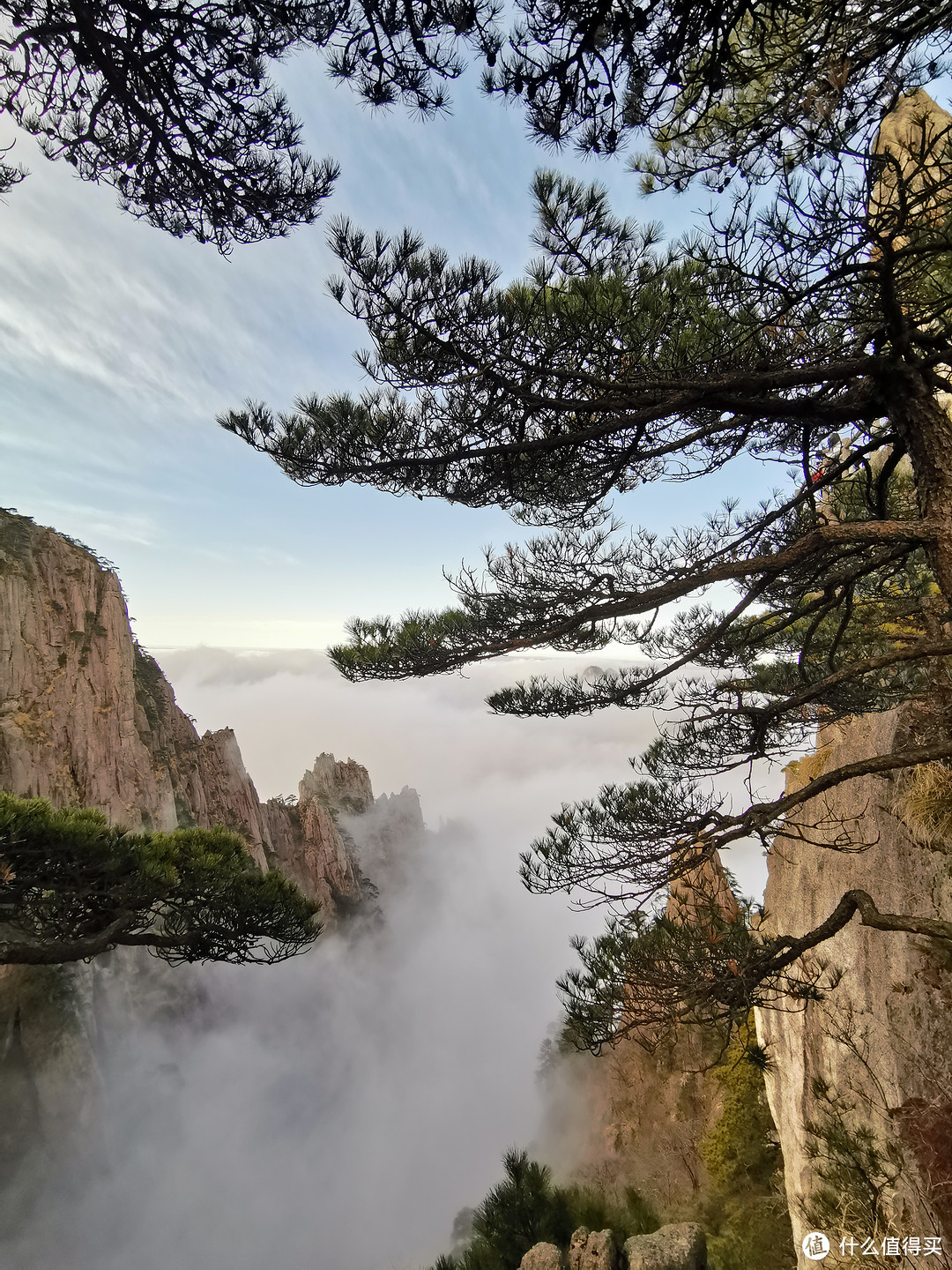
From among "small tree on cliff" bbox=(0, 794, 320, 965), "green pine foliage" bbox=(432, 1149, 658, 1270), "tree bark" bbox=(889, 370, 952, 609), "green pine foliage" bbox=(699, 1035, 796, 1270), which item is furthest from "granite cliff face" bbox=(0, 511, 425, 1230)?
"green pine foliage" bbox=(699, 1035, 796, 1270)

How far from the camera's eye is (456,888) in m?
42.0

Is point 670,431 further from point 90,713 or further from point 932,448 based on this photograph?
point 90,713

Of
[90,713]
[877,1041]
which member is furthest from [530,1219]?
[90,713]

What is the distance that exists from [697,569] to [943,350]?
141 centimetres

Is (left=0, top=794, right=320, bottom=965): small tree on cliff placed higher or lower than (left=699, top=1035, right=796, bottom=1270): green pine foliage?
Answer: higher

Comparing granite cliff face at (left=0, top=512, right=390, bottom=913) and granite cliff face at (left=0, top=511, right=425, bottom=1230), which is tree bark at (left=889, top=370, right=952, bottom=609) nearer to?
granite cliff face at (left=0, top=511, right=425, bottom=1230)

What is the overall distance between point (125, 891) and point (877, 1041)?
5569mm

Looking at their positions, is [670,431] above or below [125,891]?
above

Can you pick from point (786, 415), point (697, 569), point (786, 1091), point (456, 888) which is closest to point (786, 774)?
point (786, 1091)

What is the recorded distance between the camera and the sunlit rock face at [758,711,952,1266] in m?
3.29

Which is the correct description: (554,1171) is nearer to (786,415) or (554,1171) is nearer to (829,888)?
(829,888)

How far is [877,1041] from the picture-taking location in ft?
12.6

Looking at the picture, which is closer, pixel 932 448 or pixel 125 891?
pixel 932 448

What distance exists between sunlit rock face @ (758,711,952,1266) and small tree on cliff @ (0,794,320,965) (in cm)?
419
